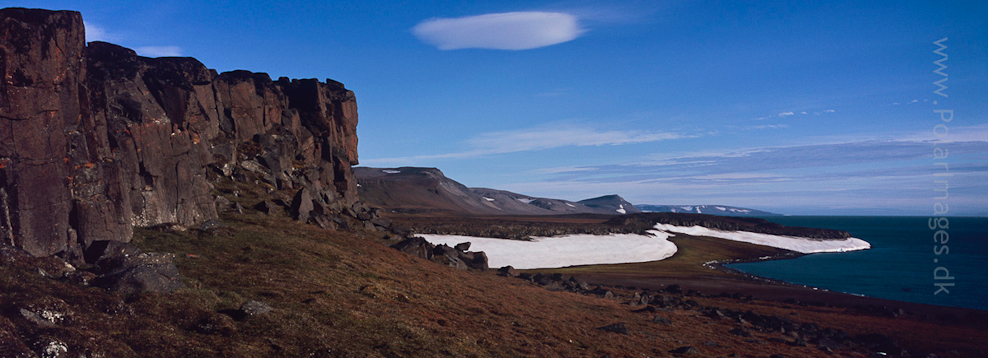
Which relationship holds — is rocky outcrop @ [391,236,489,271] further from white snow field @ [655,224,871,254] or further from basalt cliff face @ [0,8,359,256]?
white snow field @ [655,224,871,254]

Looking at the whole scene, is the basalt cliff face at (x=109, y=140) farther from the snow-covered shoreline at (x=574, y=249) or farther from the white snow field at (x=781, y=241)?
the white snow field at (x=781, y=241)

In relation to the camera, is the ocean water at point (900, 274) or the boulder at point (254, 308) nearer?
the boulder at point (254, 308)

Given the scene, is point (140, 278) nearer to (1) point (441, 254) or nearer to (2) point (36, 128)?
(2) point (36, 128)

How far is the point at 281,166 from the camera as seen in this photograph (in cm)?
4606

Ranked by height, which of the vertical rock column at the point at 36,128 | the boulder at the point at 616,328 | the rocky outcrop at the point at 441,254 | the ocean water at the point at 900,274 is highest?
the vertical rock column at the point at 36,128

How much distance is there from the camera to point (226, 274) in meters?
17.9

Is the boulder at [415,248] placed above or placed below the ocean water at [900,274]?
above

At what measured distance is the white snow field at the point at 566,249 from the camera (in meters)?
63.9

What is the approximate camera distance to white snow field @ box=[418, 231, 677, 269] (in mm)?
63912

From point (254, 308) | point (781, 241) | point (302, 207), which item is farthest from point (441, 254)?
point (781, 241)

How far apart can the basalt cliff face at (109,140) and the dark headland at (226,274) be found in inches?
2.9

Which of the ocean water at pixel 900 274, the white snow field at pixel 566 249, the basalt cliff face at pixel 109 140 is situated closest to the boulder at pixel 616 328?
the basalt cliff face at pixel 109 140

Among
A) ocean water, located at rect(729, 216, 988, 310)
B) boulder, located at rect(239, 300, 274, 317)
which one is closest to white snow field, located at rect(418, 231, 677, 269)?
ocean water, located at rect(729, 216, 988, 310)

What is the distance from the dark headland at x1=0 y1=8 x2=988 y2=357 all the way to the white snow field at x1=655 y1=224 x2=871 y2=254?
220 ft
